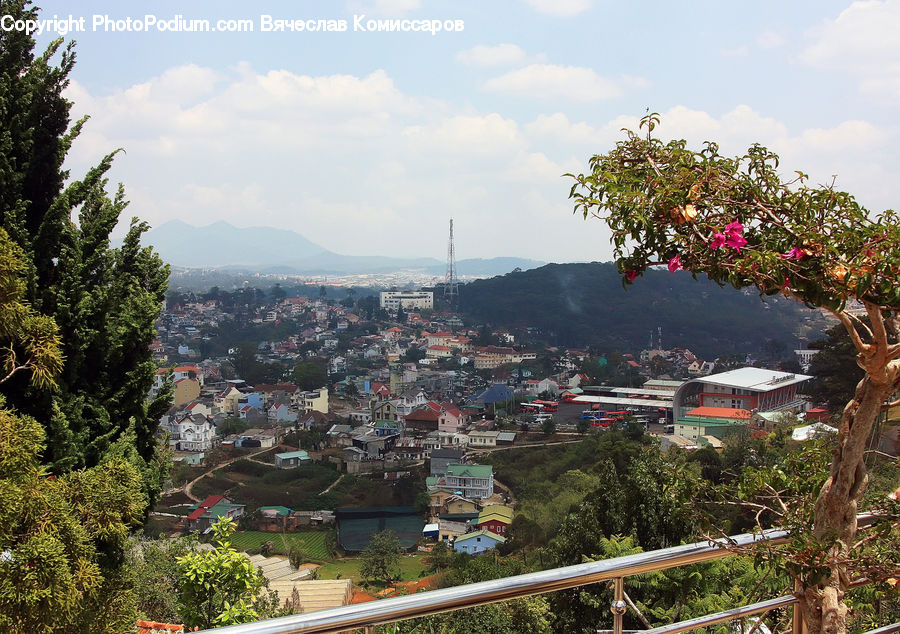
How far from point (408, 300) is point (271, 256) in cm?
3202

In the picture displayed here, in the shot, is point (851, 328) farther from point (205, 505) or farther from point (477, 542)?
point (205, 505)

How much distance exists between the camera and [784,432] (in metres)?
14.9

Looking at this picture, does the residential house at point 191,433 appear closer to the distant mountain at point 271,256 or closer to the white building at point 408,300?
the white building at point 408,300

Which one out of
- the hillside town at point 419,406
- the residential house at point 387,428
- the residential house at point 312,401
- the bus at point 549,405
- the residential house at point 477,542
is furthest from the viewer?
the residential house at point 312,401

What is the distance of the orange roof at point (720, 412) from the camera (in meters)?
24.1

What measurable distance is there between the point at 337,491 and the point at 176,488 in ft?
18.2

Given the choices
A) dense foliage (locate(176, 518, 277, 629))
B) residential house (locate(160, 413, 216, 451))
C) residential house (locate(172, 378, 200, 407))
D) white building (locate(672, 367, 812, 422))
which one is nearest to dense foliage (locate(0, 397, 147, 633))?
dense foliage (locate(176, 518, 277, 629))

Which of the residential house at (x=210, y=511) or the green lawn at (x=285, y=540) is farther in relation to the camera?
the residential house at (x=210, y=511)

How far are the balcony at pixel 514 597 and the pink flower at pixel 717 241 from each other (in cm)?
47

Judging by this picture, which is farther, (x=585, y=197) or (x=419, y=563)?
(x=419, y=563)

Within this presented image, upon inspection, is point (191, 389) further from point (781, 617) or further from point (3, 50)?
point (781, 617)

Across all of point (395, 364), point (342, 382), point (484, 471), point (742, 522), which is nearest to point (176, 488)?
point (484, 471)

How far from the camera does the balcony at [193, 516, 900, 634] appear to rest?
2.79ft

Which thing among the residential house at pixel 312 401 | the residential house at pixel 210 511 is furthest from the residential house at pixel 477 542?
the residential house at pixel 312 401
